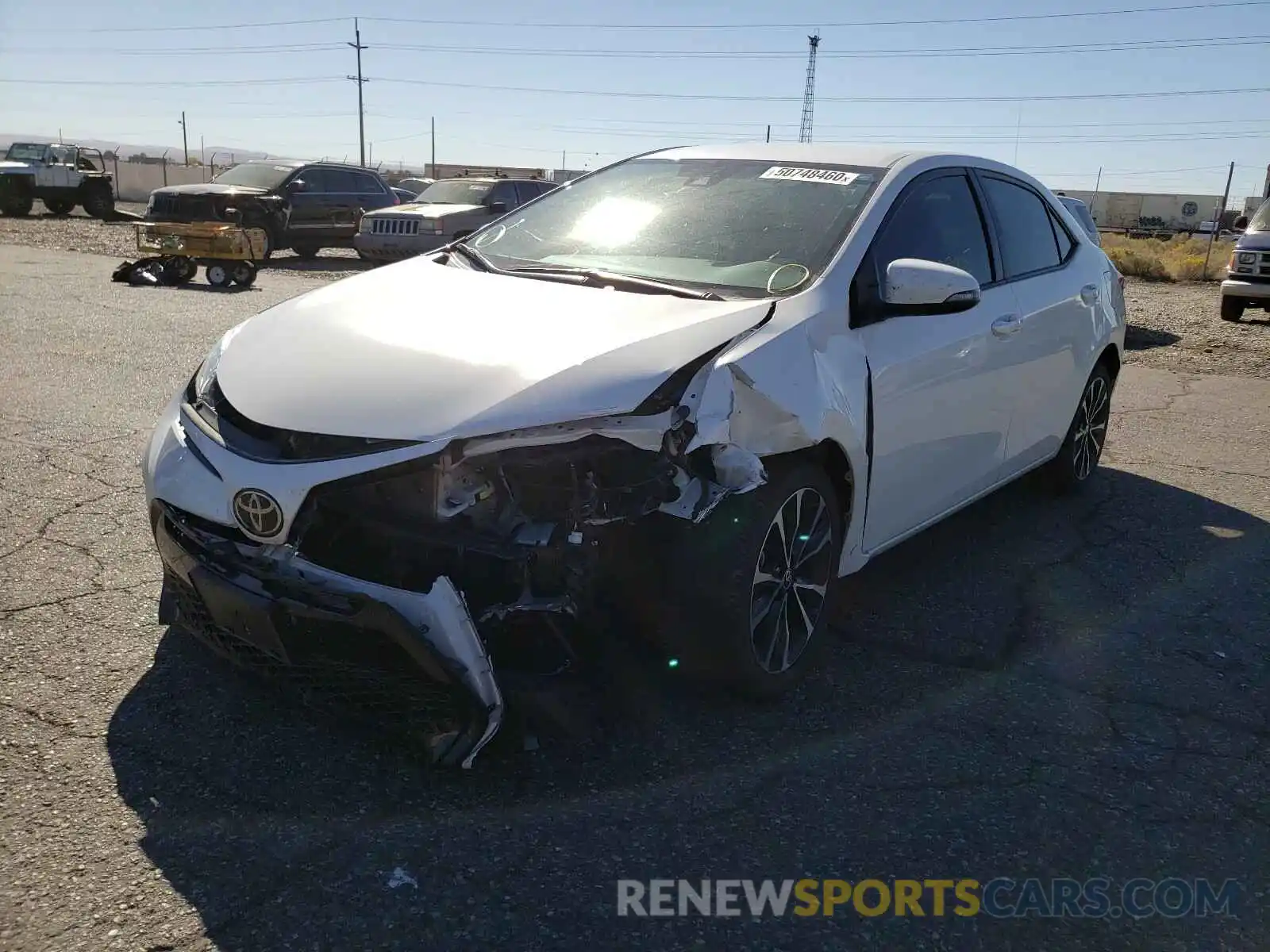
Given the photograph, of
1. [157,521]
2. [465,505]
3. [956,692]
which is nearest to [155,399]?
[157,521]

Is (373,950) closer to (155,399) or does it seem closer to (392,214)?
(155,399)

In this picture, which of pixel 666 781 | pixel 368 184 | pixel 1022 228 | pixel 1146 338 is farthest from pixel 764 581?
pixel 368 184

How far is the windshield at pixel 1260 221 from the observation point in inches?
584

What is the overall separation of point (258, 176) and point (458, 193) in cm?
391

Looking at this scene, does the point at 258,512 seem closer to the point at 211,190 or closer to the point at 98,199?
the point at 211,190

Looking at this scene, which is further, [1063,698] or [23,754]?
[1063,698]

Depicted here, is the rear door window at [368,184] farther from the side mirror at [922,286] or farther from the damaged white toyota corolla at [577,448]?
the side mirror at [922,286]

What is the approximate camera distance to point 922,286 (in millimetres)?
3484

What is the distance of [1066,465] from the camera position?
5613mm

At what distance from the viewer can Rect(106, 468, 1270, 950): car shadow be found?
8.27 ft

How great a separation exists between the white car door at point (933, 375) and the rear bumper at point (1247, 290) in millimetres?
11990

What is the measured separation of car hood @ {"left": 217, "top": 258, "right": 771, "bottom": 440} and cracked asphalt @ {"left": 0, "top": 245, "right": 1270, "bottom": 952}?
3.08 feet

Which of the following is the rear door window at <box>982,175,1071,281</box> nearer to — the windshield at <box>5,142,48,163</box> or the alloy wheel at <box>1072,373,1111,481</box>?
the alloy wheel at <box>1072,373,1111,481</box>

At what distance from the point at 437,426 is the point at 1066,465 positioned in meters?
4.03
